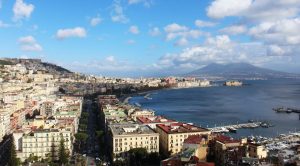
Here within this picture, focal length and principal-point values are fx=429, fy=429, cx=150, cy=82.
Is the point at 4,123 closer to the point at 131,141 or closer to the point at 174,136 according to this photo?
the point at 131,141

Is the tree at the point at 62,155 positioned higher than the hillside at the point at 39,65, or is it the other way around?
the hillside at the point at 39,65

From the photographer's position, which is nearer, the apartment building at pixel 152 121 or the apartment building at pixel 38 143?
the apartment building at pixel 38 143

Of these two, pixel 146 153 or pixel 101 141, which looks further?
pixel 101 141

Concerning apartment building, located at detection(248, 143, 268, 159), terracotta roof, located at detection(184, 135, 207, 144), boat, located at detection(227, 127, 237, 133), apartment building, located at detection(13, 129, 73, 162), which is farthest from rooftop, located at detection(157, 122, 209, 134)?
boat, located at detection(227, 127, 237, 133)

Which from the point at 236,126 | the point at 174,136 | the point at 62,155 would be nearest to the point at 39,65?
the point at 236,126

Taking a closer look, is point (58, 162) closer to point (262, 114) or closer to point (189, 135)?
point (189, 135)

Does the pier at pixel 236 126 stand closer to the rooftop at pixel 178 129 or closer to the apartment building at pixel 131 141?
the rooftop at pixel 178 129

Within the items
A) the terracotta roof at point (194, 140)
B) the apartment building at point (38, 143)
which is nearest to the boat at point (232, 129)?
the terracotta roof at point (194, 140)

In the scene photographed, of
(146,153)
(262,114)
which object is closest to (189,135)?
→ (146,153)
